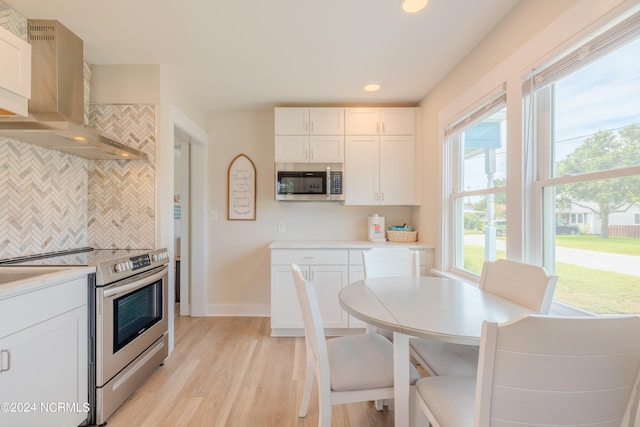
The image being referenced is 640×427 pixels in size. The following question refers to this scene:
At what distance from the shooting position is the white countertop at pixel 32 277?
4.02 ft

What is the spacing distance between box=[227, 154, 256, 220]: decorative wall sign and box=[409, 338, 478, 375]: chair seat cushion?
2396 mm

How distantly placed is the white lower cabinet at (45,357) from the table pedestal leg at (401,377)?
1598 mm

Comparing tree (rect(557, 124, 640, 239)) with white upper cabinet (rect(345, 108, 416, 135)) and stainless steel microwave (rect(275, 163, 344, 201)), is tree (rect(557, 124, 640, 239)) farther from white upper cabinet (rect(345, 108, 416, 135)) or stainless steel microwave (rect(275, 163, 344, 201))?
stainless steel microwave (rect(275, 163, 344, 201))

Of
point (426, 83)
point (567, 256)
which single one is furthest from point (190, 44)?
point (567, 256)

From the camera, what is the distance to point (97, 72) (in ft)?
7.82

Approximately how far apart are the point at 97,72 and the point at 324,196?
7.29 ft

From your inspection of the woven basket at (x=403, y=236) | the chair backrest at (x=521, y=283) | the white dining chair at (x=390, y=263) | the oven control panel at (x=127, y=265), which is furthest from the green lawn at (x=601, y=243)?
the oven control panel at (x=127, y=265)

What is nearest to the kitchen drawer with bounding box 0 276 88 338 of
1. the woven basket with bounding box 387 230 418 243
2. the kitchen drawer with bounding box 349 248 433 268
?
the kitchen drawer with bounding box 349 248 433 268

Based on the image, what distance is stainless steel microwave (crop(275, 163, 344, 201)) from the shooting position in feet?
10.4

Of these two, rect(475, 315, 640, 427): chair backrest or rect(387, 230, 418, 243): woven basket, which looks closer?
rect(475, 315, 640, 427): chair backrest

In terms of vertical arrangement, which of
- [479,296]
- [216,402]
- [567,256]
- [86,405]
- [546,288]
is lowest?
[216,402]

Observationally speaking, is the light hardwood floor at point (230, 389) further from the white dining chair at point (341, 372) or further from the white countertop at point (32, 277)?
the white countertop at point (32, 277)

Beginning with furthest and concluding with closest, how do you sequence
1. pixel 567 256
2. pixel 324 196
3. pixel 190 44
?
pixel 324 196 < pixel 190 44 < pixel 567 256

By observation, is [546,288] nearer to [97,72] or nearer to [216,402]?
[216,402]
